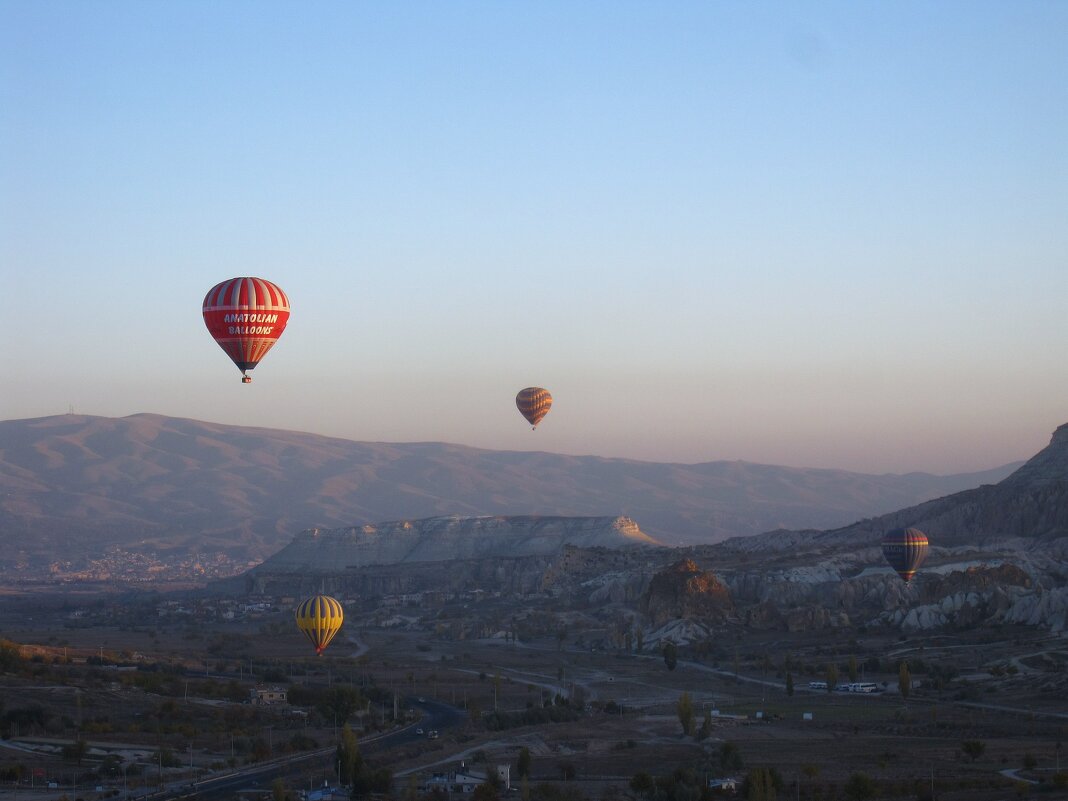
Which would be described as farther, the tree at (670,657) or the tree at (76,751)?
the tree at (670,657)

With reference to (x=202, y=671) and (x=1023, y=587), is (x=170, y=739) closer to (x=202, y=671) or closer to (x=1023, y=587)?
(x=202, y=671)

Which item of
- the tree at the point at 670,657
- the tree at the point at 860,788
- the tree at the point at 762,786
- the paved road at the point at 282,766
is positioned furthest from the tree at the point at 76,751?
the tree at the point at 670,657

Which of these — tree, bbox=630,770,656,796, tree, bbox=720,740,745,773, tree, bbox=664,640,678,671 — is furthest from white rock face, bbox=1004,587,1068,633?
tree, bbox=630,770,656,796

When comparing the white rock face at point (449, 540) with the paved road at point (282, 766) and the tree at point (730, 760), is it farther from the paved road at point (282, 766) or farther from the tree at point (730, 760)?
the tree at point (730, 760)

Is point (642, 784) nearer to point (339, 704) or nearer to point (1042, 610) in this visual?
point (339, 704)

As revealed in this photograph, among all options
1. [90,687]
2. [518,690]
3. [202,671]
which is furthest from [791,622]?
[90,687]

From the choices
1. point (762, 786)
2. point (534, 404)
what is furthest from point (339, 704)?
point (534, 404)
